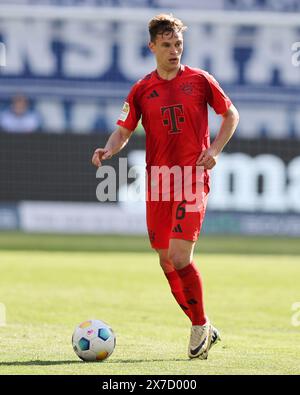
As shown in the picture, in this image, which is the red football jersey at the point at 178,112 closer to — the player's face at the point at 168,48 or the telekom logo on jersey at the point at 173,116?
the telekom logo on jersey at the point at 173,116

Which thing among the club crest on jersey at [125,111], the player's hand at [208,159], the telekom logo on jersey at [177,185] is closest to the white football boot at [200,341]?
the telekom logo on jersey at [177,185]

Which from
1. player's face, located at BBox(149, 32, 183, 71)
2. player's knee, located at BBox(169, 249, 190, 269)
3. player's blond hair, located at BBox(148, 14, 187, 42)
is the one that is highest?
player's blond hair, located at BBox(148, 14, 187, 42)

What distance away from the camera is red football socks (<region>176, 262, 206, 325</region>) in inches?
284

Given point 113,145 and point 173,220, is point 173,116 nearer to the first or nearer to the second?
point 113,145

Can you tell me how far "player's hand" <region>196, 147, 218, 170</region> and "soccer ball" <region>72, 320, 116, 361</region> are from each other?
1.30 meters

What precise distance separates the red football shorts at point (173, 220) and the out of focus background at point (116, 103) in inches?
537

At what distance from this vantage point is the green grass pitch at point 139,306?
6.86 meters

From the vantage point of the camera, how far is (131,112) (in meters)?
7.74

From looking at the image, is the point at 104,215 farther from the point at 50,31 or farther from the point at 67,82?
the point at 50,31

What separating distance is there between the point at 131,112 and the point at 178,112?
0.47 m

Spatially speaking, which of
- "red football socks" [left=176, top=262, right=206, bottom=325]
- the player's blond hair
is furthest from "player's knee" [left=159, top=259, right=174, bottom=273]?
the player's blond hair

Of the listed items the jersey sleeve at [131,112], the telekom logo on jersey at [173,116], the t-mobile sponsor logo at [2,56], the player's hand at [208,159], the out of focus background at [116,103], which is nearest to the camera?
the player's hand at [208,159]

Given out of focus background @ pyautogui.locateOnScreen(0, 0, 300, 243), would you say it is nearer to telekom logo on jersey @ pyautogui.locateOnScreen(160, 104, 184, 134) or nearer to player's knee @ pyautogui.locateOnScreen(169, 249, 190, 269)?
telekom logo on jersey @ pyautogui.locateOnScreen(160, 104, 184, 134)
